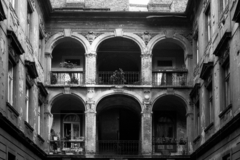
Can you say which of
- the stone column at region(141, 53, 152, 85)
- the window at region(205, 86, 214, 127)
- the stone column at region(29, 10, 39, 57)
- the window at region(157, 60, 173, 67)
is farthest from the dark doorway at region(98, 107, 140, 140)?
the window at region(205, 86, 214, 127)

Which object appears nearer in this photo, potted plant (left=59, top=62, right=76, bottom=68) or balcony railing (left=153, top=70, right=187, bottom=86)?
balcony railing (left=153, top=70, right=187, bottom=86)

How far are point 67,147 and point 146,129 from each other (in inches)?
191

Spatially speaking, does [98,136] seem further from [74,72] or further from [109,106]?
[74,72]

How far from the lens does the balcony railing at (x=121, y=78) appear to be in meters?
30.9

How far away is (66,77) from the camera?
103ft

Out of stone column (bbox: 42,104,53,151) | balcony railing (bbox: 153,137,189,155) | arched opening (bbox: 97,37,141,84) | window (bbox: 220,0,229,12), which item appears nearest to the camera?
window (bbox: 220,0,229,12)

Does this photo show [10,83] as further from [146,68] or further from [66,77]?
[146,68]

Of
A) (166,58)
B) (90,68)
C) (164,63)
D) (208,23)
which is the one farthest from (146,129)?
(208,23)

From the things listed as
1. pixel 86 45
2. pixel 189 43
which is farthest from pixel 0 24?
pixel 189 43

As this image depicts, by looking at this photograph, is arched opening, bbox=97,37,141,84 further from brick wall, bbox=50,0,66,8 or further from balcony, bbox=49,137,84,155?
brick wall, bbox=50,0,66,8

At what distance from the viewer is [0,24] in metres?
18.4

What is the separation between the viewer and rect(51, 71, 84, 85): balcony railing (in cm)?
3064

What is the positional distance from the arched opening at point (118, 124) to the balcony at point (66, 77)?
1924mm

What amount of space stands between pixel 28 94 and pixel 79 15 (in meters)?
7.51
